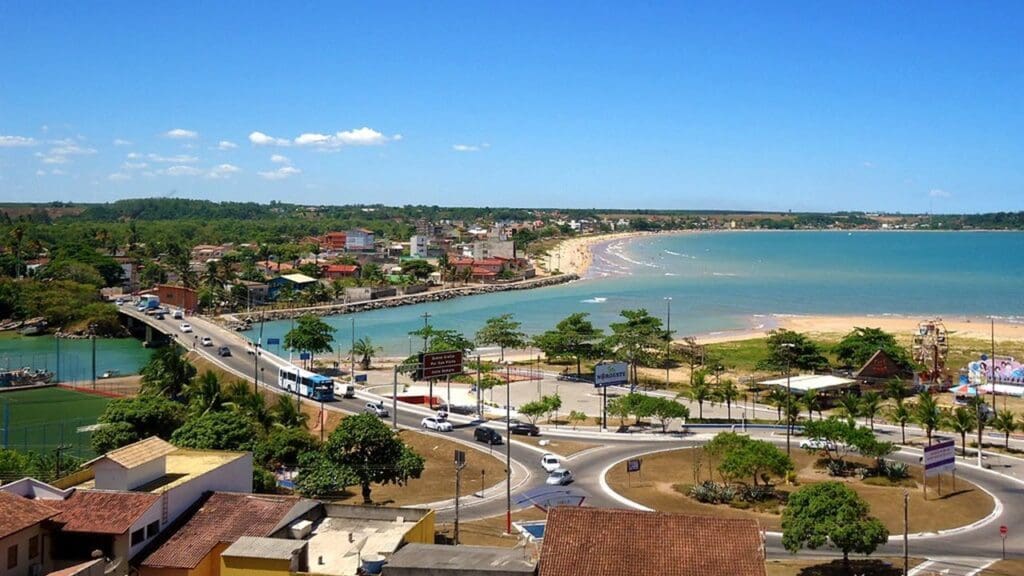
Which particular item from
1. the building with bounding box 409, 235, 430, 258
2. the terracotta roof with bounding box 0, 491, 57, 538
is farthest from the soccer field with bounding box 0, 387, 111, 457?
the building with bounding box 409, 235, 430, 258

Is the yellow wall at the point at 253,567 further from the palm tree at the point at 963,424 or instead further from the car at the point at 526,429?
the palm tree at the point at 963,424

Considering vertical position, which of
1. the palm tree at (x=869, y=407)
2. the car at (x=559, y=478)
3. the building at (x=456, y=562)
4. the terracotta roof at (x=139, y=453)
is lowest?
the car at (x=559, y=478)

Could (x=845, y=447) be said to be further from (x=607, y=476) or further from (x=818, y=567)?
(x=818, y=567)

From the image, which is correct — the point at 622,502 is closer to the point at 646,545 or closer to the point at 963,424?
the point at 646,545

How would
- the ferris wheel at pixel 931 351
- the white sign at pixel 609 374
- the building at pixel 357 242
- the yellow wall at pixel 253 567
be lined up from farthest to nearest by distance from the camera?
the building at pixel 357 242 < the ferris wheel at pixel 931 351 < the white sign at pixel 609 374 < the yellow wall at pixel 253 567

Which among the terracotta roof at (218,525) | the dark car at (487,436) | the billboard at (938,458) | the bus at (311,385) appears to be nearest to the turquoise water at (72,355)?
the bus at (311,385)

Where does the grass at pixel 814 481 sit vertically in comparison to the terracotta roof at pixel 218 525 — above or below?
below
